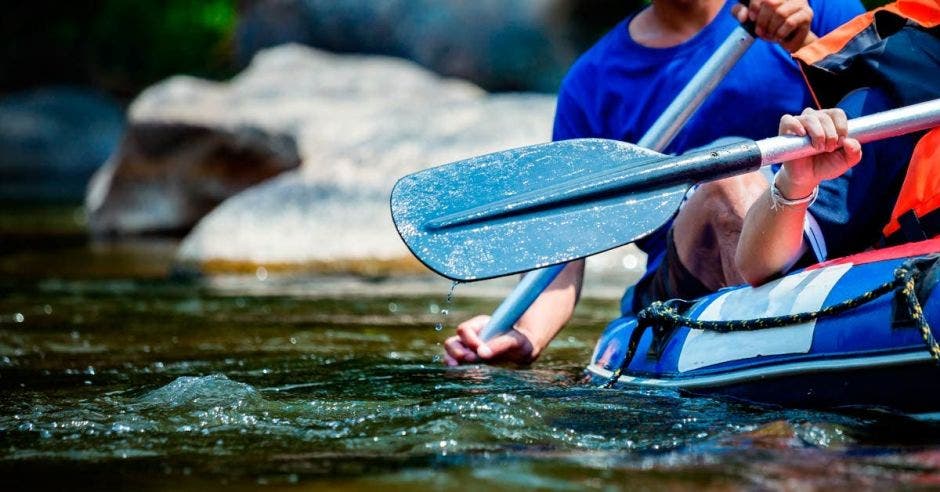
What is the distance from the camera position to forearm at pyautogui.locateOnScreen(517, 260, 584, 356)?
10.4 feet

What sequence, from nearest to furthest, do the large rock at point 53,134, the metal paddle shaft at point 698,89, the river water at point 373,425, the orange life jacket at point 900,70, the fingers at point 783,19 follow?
the river water at point 373,425, the orange life jacket at point 900,70, the fingers at point 783,19, the metal paddle shaft at point 698,89, the large rock at point 53,134

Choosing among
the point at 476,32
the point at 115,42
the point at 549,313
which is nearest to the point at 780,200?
the point at 549,313

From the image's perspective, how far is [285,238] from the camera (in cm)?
601

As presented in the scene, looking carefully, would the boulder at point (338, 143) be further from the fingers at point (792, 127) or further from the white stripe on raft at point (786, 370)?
the fingers at point (792, 127)

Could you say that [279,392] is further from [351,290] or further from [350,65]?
[350,65]

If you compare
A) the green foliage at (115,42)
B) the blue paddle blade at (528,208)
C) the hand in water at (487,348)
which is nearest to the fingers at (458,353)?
the hand in water at (487,348)

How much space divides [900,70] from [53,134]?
50.6 feet

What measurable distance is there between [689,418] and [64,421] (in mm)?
A: 1178

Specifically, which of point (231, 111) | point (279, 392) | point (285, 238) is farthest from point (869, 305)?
point (231, 111)

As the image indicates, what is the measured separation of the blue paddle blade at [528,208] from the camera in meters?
2.60

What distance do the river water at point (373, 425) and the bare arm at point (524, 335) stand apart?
50mm

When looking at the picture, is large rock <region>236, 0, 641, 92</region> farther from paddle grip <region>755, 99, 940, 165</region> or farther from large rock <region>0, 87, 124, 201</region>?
paddle grip <region>755, 99, 940, 165</region>


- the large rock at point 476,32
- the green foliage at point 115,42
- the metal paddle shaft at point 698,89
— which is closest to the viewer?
the metal paddle shaft at point 698,89

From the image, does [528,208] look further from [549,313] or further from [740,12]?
[740,12]
